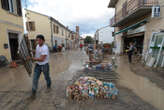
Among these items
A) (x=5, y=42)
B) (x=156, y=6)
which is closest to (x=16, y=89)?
(x=5, y=42)

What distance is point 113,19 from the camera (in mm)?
11359

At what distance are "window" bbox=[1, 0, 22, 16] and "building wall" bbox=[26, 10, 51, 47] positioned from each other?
6.83 meters

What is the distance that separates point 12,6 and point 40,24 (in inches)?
295

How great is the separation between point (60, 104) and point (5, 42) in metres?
6.45

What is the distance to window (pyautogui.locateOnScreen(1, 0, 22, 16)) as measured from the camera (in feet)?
19.7

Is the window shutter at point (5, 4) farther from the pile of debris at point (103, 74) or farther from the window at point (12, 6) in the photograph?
the pile of debris at point (103, 74)

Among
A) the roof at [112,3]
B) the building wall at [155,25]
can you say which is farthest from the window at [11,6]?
the roof at [112,3]

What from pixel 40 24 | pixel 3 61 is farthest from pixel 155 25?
pixel 40 24

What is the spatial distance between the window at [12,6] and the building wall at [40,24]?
22.4 ft

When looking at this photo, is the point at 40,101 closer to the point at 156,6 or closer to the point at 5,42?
the point at 5,42

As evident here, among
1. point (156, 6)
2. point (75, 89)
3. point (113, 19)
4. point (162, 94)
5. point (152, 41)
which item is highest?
point (113, 19)

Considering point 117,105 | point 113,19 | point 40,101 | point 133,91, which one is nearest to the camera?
point 117,105

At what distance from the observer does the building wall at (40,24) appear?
13.9 meters

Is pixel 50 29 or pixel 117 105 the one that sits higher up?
pixel 50 29
